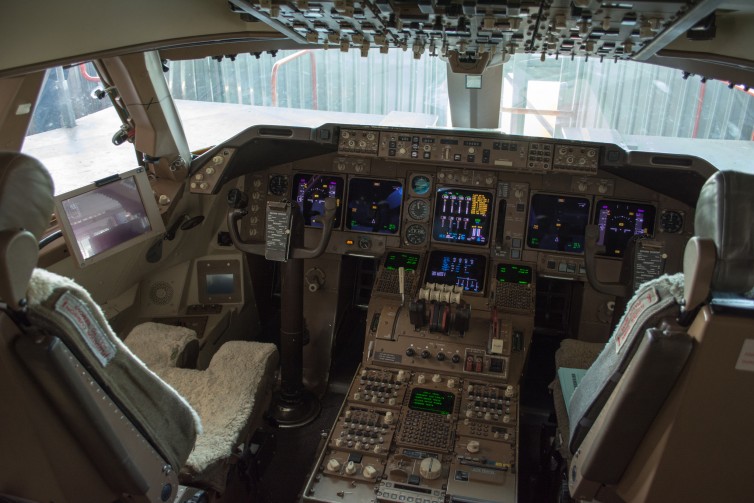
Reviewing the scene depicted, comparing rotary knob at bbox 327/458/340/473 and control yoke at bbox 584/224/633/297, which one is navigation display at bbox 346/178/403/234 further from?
rotary knob at bbox 327/458/340/473

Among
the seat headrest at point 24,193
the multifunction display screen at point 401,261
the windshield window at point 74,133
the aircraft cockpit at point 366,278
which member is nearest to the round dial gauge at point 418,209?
the aircraft cockpit at point 366,278

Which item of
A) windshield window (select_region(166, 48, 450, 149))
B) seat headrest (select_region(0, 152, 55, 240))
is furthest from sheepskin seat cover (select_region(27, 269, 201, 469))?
windshield window (select_region(166, 48, 450, 149))

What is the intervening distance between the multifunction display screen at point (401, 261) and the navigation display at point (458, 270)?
0.09m

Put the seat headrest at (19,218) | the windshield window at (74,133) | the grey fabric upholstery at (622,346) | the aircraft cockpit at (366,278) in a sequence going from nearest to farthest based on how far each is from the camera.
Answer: the seat headrest at (19,218), the aircraft cockpit at (366,278), the grey fabric upholstery at (622,346), the windshield window at (74,133)

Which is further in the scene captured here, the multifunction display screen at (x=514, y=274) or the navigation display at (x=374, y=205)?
the navigation display at (x=374, y=205)

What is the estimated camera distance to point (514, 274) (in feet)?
11.4

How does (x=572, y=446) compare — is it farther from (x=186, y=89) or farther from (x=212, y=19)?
(x=186, y=89)

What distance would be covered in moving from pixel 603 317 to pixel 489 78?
155 cm

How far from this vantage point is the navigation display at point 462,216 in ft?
11.7

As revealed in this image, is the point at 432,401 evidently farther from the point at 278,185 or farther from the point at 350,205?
the point at 278,185

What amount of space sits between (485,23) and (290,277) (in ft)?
5.16

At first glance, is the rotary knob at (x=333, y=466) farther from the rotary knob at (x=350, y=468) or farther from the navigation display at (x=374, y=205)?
the navigation display at (x=374, y=205)

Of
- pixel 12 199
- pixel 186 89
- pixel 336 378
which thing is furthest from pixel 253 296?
pixel 12 199

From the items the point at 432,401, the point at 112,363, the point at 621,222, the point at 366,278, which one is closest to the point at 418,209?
the point at 366,278
